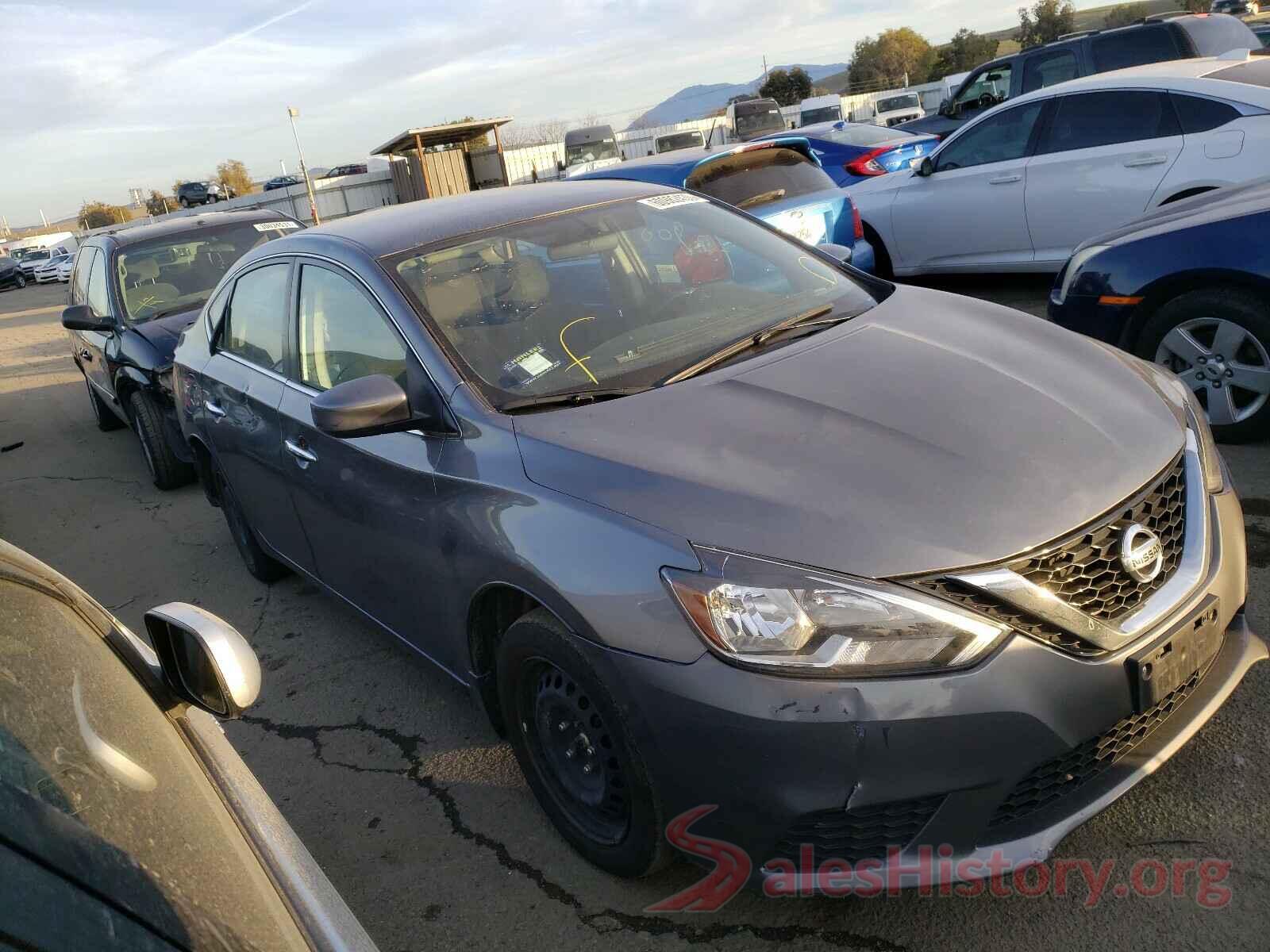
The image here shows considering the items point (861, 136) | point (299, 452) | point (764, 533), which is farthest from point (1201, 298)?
point (861, 136)

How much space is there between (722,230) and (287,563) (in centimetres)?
233

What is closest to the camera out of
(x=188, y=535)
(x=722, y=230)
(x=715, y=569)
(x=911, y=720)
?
(x=911, y=720)

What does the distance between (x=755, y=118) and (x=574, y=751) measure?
25.4m

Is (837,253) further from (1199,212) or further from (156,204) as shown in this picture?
(156,204)

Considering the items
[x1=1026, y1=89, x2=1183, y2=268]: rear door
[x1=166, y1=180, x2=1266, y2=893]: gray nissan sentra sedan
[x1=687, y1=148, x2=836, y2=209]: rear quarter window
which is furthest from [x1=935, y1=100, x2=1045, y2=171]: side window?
[x1=166, y1=180, x2=1266, y2=893]: gray nissan sentra sedan

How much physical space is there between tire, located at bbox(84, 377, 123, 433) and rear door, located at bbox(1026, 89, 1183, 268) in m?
7.88

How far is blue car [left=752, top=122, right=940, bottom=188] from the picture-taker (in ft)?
35.8

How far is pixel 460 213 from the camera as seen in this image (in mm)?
3674

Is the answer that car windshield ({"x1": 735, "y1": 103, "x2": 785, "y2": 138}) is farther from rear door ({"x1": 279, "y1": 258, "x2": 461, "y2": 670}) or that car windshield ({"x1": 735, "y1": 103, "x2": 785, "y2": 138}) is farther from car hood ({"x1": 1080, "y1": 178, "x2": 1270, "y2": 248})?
rear door ({"x1": 279, "y1": 258, "x2": 461, "y2": 670})

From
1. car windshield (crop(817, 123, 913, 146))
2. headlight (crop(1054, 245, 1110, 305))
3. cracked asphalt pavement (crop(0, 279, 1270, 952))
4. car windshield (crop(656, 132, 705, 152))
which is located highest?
car windshield (crop(656, 132, 705, 152))

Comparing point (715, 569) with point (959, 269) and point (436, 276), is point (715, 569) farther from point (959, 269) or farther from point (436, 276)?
point (959, 269)

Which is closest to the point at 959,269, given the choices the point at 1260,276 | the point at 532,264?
the point at 1260,276

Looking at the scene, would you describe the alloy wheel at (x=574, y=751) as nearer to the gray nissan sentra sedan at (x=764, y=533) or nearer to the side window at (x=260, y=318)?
the gray nissan sentra sedan at (x=764, y=533)

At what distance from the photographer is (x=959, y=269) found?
8297 mm
